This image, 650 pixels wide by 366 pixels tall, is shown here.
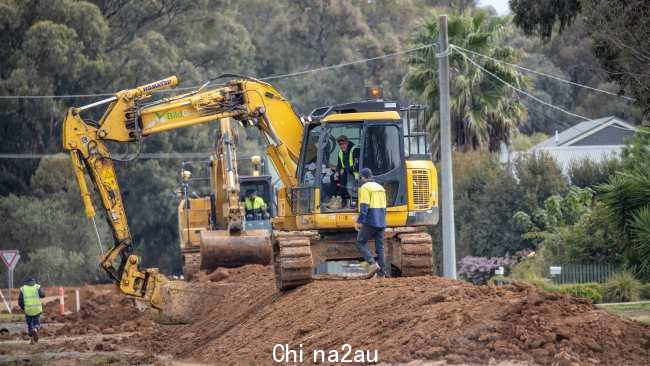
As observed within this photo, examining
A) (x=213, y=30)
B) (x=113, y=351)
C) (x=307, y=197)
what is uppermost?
(x=213, y=30)

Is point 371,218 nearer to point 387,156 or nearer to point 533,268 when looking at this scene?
point 387,156

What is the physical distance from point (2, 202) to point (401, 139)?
37.5m

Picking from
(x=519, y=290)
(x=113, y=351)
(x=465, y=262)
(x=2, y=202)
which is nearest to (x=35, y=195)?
(x=2, y=202)

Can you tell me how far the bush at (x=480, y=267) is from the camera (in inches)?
1689

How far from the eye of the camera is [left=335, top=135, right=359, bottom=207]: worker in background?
2095 centimetres

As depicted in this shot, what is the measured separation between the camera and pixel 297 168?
21.9 meters

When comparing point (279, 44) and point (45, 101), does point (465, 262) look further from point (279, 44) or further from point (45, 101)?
point (279, 44)

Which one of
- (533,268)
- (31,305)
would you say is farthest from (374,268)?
(533,268)

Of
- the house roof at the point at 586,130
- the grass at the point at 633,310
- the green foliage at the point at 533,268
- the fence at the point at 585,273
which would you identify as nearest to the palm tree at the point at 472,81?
the green foliage at the point at 533,268

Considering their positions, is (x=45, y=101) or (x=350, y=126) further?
(x=45, y=101)

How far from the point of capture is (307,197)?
830 inches

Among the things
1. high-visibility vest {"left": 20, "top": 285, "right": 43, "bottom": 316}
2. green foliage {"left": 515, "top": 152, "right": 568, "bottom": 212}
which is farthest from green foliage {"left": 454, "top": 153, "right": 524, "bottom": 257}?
high-visibility vest {"left": 20, "top": 285, "right": 43, "bottom": 316}

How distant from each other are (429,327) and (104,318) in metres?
17.2

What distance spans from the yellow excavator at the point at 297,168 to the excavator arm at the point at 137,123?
2cm
